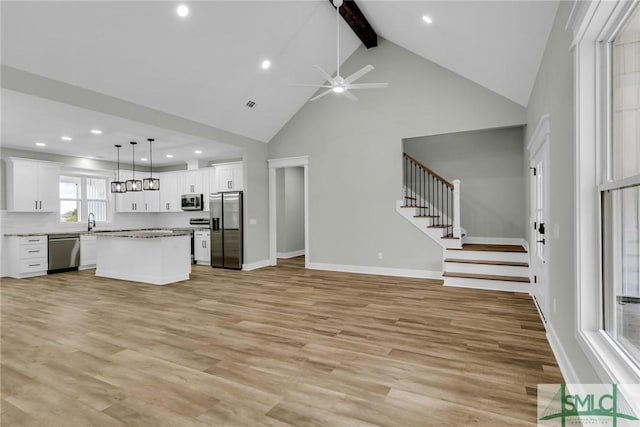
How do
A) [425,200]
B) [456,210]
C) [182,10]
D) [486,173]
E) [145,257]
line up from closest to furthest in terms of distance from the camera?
[182,10] < [456,210] < [145,257] < [486,173] < [425,200]

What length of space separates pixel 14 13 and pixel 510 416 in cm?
542

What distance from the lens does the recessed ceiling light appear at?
4.05 metres

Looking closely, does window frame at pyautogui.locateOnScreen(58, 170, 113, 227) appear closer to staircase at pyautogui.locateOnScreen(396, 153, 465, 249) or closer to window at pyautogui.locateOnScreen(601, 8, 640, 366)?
staircase at pyautogui.locateOnScreen(396, 153, 465, 249)

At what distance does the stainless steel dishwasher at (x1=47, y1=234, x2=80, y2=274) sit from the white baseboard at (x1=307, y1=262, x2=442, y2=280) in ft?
18.1

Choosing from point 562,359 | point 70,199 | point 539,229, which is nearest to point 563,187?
point 562,359

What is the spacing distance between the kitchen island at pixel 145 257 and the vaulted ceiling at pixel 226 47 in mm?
1981

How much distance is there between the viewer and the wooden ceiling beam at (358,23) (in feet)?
18.0

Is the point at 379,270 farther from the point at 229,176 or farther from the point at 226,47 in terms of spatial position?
the point at 226,47

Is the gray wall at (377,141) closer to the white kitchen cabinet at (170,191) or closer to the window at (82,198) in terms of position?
the white kitchen cabinet at (170,191)

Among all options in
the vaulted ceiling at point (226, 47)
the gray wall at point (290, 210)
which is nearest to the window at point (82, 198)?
→ the vaulted ceiling at point (226, 47)

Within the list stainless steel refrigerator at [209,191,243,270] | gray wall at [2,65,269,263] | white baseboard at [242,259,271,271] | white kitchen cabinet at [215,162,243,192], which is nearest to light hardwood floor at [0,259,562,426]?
white baseboard at [242,259,271,271]

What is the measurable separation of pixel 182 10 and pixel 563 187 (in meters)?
4.52

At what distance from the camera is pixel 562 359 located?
2.59m

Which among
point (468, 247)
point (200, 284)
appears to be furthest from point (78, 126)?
point (468, 247)
